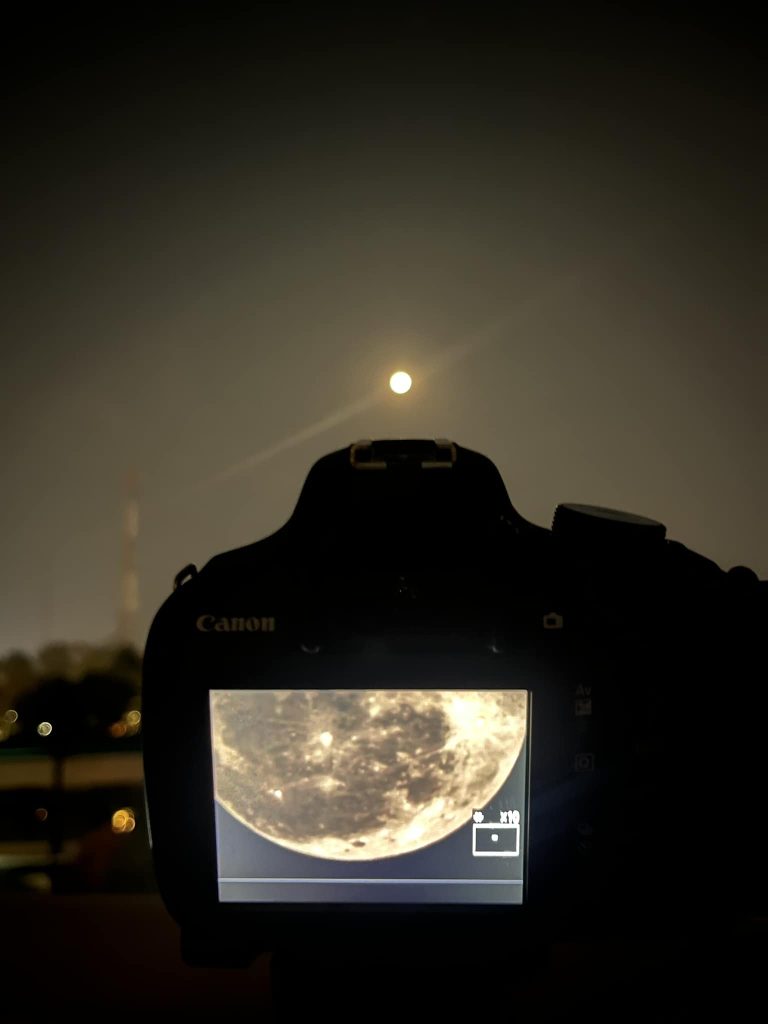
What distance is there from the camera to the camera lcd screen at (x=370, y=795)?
1.89 feet

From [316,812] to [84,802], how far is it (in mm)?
1080

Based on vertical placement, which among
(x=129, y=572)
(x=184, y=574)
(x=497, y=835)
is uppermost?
(x=184, y=574)

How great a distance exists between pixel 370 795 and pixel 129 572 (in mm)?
805

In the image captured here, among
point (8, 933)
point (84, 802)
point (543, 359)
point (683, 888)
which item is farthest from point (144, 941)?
point (543, 359)

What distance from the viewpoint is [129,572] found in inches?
49.0

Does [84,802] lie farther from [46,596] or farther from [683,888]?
[683,888]

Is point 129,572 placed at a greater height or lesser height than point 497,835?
greater

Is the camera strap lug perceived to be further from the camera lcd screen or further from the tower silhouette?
the tower silhouette

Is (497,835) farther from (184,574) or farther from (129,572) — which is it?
(129,572)

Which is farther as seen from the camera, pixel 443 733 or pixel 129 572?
pixel 129 572

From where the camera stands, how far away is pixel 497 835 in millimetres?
592

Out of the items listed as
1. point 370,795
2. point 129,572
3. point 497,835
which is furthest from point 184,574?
point 129,572

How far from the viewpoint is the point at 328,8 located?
100 cm

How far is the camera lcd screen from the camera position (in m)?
0.58
